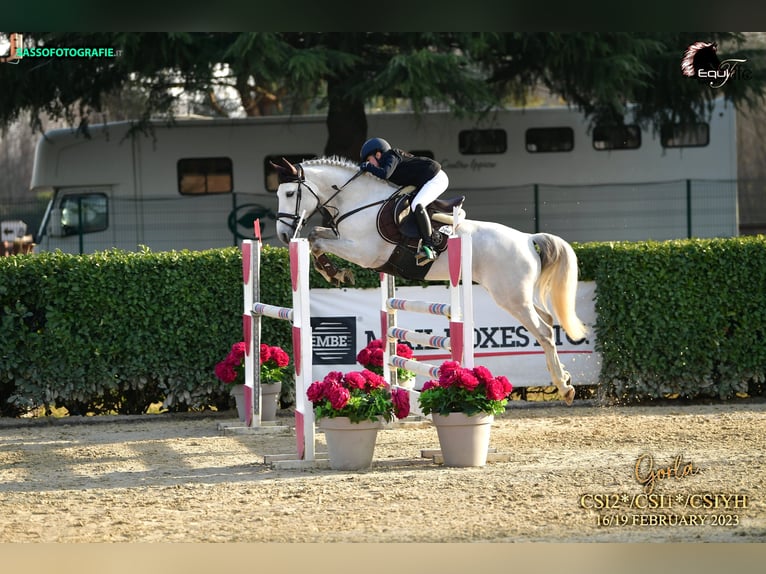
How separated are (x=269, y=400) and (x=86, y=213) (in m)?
7.77

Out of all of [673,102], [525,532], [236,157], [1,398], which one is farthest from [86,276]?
[673,102]

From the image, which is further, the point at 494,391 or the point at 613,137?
the point at 613,137

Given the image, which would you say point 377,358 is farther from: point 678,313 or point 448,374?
point 678,313

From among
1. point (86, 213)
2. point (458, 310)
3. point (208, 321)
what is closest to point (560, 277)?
point (458, 310)

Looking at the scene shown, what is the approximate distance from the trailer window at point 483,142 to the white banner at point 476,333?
7.26 m

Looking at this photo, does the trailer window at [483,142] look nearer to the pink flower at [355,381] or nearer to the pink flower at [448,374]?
the pink flower at [448,374]

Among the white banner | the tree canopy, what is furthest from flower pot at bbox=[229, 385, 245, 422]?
the tree canopy

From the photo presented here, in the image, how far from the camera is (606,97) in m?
14.8

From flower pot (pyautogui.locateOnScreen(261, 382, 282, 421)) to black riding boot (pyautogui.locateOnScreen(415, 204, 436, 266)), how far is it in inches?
85.4

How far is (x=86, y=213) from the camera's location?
15.7 metres

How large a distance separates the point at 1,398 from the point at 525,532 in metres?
6.29

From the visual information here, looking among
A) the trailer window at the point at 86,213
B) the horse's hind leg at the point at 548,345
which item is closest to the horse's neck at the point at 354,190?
the horse's hind leg at the point at 548,345

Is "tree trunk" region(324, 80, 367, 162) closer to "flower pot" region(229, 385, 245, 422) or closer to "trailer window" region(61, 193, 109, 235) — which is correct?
"trailer window" region(61, 193, 109, 235)

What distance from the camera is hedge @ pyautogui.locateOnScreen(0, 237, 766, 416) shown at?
30.6ft
